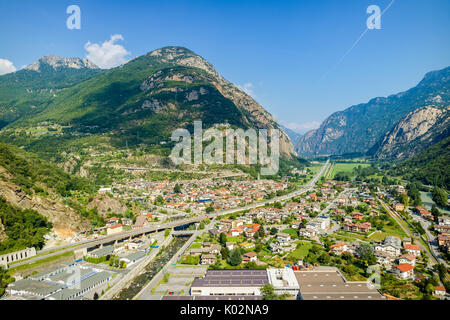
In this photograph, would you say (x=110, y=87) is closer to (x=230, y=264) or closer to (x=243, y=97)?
(x=243, y=97)

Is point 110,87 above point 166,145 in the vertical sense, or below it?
above

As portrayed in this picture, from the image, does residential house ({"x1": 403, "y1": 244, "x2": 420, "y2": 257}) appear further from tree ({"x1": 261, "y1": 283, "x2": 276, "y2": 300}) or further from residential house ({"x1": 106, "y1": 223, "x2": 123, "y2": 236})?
residential house ({"x1": 106, "y1": 223, "x2": 123, "y2": 236})

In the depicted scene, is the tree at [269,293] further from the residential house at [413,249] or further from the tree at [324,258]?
the residential house at [413,249]

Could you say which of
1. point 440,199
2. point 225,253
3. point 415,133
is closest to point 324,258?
point 225,253

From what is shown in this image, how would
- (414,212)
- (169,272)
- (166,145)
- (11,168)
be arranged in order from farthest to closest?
(166,145) < (414,212) < (11,168) < (169,272)

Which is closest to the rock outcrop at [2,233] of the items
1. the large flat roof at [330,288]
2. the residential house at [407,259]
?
the large flat roof at [330,288]

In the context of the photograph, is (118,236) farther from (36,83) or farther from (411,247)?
(36,83)
